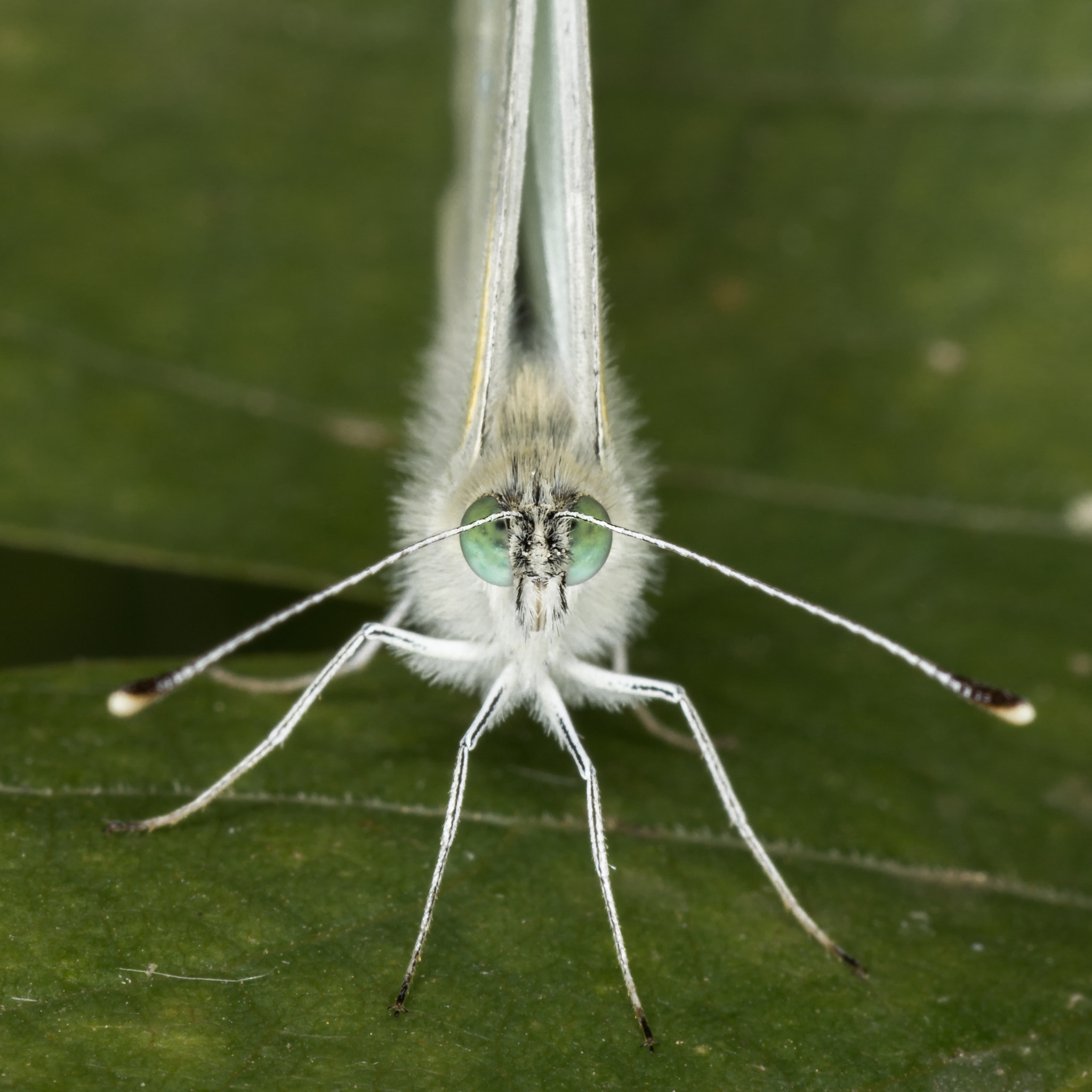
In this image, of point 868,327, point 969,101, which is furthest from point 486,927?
point 969,101

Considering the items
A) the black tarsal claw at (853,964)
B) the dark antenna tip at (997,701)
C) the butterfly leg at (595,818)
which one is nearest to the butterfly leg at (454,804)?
the butterfly leg at (595,818)

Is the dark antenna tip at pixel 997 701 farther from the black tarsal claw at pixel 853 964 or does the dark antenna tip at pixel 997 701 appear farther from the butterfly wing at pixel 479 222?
the butterfly wing at pixel 479 222

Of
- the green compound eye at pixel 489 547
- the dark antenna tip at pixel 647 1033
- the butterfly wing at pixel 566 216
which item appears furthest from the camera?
the butterfly wing at pixel 566 216

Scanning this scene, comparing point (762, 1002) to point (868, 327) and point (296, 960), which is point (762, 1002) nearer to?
point (296, 960)

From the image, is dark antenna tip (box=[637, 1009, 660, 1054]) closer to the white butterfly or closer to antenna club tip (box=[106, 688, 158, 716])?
the white butterfly

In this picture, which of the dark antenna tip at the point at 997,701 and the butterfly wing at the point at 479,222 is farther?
the butterfly wing at the point at 479,222

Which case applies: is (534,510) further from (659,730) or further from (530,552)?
(659,730)
